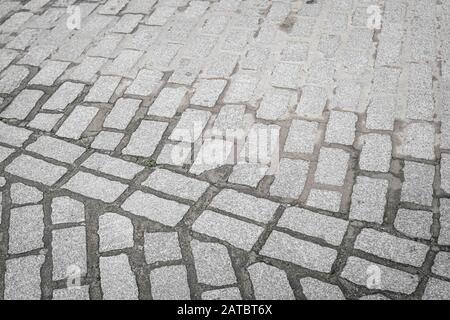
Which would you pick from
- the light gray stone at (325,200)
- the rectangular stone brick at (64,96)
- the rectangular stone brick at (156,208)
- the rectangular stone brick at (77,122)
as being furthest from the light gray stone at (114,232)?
the rectangular stone brick at (64,96)

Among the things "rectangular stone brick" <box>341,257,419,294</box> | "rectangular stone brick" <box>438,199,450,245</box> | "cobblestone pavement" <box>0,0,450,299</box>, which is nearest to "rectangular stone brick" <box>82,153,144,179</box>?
"cobblestone pavement" <box>0,0,450,299</box>

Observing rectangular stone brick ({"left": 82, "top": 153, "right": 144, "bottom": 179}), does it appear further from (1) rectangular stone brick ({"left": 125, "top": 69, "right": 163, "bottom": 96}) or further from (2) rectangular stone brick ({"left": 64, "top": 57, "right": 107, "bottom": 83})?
(2) rectangular stone brick ({"left": 64, "top": 57, "right": 107, "bottom": 83})

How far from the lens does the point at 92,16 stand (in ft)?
18.8

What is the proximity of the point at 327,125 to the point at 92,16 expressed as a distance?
357 cm

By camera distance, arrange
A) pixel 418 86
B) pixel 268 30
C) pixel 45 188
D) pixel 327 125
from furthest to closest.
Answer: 1. pixel 268 30
2. pixel 418 86
3. pixel 327 125
4. pixel 45 188

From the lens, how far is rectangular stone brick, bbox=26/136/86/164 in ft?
12.5

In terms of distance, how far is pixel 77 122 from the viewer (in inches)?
163

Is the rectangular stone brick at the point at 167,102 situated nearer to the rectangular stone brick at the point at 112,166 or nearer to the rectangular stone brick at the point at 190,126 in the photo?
the rectangular stone brick at the point at 190,126

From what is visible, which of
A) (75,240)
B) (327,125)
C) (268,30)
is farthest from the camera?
(268,30)

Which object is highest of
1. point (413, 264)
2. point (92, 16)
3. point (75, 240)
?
point (92, 16)

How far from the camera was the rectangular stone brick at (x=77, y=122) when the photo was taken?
403 cm
